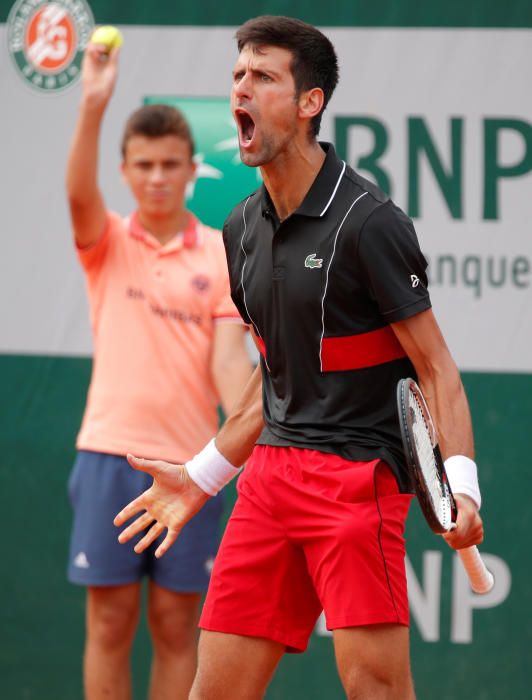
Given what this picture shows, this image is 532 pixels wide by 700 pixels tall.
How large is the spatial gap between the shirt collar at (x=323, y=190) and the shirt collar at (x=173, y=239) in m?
1.33

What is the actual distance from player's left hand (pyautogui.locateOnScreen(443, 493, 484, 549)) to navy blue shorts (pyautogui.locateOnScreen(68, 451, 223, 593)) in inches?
67.2

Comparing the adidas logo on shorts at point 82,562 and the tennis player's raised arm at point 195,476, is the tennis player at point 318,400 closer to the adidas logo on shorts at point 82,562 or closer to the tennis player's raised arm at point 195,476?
the tennis player's raised arm at point 195,476

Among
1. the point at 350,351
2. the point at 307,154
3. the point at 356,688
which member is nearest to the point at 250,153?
the point at 307,154

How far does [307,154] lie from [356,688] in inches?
45.9

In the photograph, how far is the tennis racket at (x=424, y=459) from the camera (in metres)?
2.49

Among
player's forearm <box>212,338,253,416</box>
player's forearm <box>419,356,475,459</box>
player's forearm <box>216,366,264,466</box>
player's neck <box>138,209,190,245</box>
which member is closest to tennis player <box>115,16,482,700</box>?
player's forearm <box>419,356,475,459</box>

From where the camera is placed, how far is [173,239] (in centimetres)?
441

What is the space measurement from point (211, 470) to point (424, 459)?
2.57 feet

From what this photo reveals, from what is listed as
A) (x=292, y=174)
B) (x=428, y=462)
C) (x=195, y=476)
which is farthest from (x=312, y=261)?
(x=195, y=476)

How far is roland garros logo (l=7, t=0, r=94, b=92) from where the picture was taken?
465 cm

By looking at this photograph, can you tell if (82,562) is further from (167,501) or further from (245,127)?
(245,127)

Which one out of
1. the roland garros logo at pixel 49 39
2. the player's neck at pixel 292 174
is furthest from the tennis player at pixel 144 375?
the player's neck at pixel 292 174

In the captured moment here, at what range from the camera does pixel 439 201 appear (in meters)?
4.54

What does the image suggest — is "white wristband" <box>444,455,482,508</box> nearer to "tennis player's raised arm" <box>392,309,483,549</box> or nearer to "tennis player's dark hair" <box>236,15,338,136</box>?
"tennis player's raised arm" <box>392,309,483,549</box>
